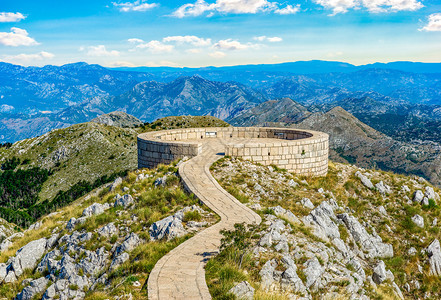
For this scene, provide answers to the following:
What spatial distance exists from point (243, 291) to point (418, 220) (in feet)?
50.7

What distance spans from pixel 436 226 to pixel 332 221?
27.2ft

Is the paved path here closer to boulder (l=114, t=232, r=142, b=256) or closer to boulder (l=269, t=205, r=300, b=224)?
boulder (l=269, t=205, r=300, b=224)

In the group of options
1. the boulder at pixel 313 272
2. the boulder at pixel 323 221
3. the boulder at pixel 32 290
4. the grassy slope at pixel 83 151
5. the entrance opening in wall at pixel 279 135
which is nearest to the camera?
the boulder at pixel 313 272

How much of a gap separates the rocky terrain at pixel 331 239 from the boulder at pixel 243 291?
25mm

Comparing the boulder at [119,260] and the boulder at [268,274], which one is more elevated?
the boulder at [268,274]

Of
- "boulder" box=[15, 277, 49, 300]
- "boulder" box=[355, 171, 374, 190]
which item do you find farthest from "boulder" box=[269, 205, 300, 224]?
"boulder" box=[355, 171, 374, 190]

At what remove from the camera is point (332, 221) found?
51.8 ft

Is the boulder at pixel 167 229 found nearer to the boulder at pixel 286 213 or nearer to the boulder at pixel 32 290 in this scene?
the boulder at pixel 32 290

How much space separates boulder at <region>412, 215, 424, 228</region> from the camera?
18688mm

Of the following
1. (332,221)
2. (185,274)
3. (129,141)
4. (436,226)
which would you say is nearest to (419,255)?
(436,226)

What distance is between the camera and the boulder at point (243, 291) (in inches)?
305

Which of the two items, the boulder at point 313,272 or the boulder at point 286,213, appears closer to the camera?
the boulder at point 313,272

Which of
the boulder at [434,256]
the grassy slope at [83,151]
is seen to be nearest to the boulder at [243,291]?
the boulder at [434,256]

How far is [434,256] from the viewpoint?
16625 millimetres
